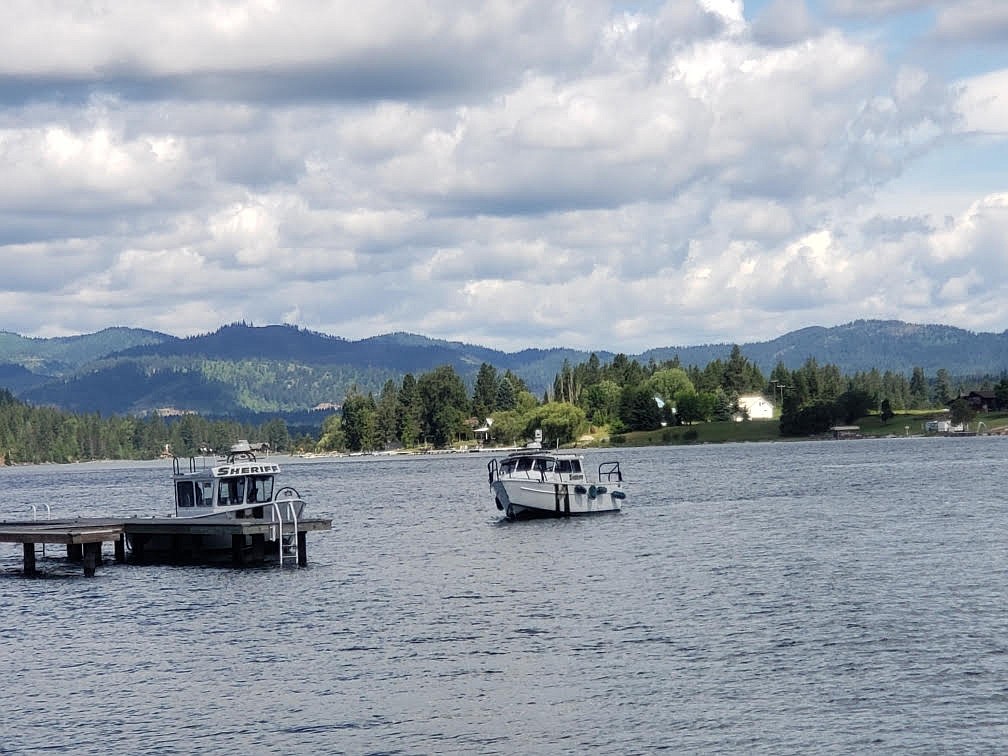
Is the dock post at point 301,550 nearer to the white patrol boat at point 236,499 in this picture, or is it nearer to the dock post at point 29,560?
the white patrol boat at point 236,499

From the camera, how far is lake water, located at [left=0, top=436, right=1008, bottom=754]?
37.3 metres

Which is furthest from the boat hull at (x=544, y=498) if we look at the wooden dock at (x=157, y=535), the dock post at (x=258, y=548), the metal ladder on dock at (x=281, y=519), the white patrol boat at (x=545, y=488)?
the dock post at (x=258, y=548)

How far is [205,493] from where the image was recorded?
3182 inches

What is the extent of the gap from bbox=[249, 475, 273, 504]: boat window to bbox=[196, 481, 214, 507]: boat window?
2330 mm

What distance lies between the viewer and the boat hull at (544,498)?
4045 inches

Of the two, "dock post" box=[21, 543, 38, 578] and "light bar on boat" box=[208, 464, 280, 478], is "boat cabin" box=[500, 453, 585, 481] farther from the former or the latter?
"dock post" box=[21, 543, 38, 578]

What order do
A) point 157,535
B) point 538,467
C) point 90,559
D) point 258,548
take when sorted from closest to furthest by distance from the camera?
point 90,559
point 258,548
point 157,535
point 538,467

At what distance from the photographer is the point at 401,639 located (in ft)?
170

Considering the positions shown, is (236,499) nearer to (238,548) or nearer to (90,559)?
(238,548)

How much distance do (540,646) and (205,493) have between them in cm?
3706

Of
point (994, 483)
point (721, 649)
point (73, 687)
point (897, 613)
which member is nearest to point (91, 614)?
point (73, 687)

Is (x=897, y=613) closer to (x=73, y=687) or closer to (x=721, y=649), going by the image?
(x=721, y=649)

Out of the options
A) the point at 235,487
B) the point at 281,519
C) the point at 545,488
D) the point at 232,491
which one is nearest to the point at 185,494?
the point at 232,491

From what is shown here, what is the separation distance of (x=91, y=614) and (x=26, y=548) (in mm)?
19810
